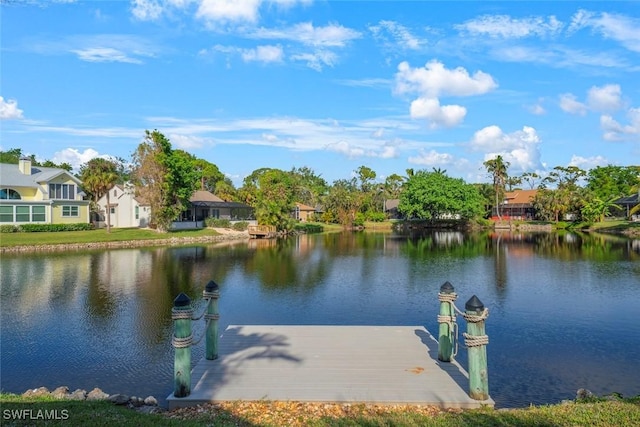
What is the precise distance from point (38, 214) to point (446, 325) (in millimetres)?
49994

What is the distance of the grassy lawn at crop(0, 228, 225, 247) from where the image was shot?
130 ft

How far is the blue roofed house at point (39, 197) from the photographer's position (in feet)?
151

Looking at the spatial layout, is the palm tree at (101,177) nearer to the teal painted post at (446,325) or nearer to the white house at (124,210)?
the white house at (124,210)

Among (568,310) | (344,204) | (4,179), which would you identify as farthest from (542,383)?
(344,204)

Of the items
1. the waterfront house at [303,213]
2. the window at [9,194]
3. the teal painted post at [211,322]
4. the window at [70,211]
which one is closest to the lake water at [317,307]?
the teal painted post at [211,322]

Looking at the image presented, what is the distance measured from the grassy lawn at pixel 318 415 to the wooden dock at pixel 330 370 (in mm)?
291

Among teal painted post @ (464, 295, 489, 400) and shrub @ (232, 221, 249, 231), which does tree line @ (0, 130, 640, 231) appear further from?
teal painted post @ (464, 295, 489, 400)

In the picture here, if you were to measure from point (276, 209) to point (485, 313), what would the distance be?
4933cm

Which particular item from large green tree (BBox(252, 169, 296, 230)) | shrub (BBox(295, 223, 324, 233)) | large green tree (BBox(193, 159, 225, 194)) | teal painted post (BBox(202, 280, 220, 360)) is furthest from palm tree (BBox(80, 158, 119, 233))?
teal painted post (BBox(202, 280, 220, 360))

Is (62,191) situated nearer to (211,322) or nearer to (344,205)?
(344,205)

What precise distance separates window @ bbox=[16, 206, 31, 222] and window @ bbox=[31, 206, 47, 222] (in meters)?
Result: 0.40

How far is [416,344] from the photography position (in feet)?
34.1

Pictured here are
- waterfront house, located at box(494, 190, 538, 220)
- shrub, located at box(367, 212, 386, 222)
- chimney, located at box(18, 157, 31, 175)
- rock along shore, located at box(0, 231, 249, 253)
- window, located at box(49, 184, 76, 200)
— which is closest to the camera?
rock along shore, located at box(0, 231, 249, 253)

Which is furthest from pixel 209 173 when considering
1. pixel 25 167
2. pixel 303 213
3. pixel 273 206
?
pixel 25 167
